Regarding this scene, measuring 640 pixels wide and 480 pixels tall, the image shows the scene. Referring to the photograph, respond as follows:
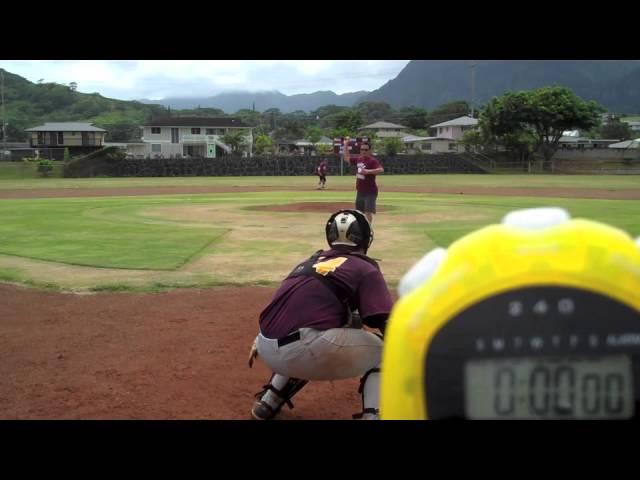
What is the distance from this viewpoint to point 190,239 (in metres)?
14.5

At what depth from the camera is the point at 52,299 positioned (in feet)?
29.0

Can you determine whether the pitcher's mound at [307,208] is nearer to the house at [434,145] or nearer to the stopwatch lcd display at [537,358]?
the stopwatch lcd display at [537,358]

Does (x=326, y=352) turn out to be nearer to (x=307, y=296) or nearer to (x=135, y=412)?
(x=307, y=296)

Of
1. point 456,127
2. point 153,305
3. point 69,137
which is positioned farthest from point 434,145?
point 153,305

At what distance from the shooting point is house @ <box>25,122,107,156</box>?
82.3 metres

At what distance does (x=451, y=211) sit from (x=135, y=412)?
56.7 ft

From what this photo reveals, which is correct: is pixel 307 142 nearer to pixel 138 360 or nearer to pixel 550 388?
pixel 138 360

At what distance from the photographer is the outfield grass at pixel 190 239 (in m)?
10.4

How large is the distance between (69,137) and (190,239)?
7541 cm

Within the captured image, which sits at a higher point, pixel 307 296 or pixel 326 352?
pixel 307 296

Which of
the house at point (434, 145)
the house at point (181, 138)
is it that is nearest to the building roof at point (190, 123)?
the house at point (181, 138)

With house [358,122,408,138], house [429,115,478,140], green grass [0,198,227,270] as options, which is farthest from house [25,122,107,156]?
green grass [0,198,227,270]
